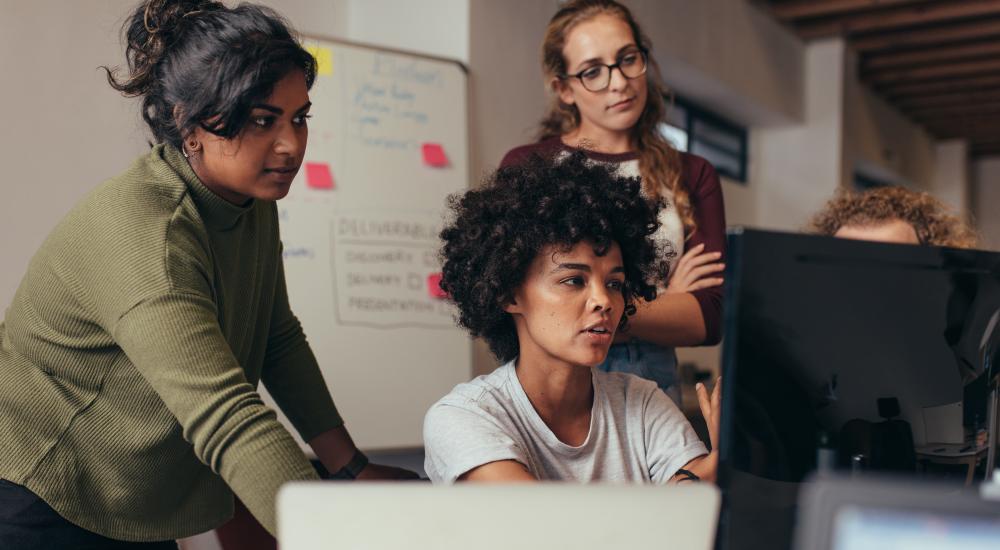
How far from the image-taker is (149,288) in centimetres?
97

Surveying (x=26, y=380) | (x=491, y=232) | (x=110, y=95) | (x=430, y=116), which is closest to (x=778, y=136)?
(x=430, y=116)

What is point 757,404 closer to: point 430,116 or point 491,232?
point 491,232

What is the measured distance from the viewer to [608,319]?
1339 millimetres

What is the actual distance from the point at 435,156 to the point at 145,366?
2.49 meters

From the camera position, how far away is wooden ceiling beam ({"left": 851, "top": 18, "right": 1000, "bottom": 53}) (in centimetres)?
619

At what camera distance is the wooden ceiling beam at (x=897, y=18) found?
5805mm

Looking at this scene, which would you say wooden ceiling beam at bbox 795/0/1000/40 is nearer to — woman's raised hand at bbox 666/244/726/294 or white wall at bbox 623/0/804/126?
white wall at bbox 623/0/804/126

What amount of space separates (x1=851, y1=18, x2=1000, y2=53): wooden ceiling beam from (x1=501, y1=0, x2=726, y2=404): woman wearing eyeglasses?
5087 millimetres

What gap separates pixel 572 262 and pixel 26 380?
72 centimetres

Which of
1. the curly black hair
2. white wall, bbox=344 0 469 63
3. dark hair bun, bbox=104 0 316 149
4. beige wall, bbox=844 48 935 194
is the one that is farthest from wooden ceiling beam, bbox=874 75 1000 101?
dark hair bun, bbox=104 0 316 149

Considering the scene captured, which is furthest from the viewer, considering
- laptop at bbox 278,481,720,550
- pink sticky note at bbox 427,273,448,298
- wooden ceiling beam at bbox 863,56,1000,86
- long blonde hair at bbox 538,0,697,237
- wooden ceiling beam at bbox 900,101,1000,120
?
wooden ceiling beam at bbox 900,101,1000,120

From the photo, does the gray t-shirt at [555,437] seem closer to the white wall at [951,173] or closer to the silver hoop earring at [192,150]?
the silver hoop earring at [192,150]

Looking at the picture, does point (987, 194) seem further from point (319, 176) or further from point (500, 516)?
point (500, 516)

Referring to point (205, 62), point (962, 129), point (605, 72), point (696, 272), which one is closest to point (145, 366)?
point (205, 62)
